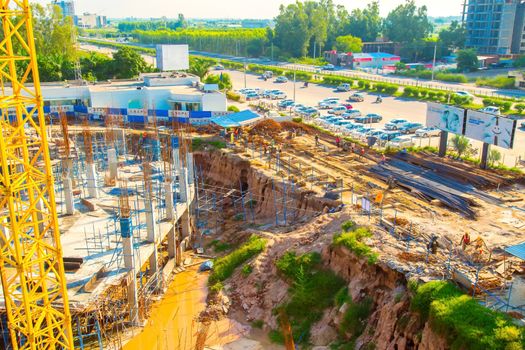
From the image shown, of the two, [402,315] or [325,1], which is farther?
[325,1]

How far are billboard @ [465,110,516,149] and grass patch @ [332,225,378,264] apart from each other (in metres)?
13.3

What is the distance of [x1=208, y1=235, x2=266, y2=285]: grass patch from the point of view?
82.3ft

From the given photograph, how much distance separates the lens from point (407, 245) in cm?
2062

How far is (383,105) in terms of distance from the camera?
59.4 m

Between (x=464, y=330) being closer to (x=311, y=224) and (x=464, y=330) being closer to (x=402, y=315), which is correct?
(x=402, y=315)

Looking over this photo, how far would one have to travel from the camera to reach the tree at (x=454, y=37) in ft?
332

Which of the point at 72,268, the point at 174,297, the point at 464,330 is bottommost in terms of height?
the point at 174,297

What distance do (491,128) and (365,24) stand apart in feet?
307

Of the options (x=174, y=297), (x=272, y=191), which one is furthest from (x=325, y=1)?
(x=174, y=297)

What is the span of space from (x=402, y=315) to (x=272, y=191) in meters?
15.0

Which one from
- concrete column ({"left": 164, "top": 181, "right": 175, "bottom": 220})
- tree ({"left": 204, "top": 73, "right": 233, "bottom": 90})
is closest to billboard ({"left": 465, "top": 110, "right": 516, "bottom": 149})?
concrete column ({"left": 164, "top": 181, "right": 175, "bottom": 220})

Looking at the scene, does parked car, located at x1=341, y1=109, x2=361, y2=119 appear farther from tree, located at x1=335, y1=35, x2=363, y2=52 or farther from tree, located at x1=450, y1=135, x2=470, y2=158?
tree, located at x1=335, y1=35, x2=363, y2=52

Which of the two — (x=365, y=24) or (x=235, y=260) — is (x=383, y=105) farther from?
(x=365, y=24)

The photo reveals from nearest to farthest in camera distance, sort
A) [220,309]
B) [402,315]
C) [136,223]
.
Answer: [402,315] < [220,309] < [136,223]
